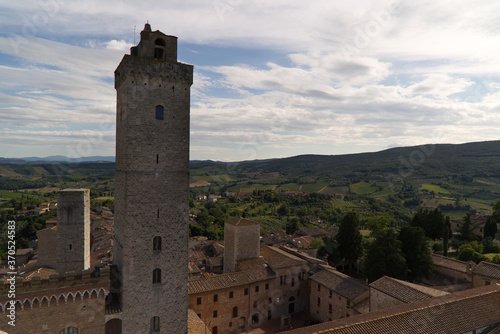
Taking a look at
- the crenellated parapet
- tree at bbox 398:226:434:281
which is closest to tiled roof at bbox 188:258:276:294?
tree at bbox 398:226:434:281

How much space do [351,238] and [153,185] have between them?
32.0 meters

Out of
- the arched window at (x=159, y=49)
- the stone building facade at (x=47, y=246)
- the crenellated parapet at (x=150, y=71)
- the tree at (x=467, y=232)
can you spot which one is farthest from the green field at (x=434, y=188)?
the stone building facade at (x=47, y=246)

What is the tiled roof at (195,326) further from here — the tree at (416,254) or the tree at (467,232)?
the tree at (467,232)

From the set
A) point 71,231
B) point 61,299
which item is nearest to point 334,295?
point 61,299

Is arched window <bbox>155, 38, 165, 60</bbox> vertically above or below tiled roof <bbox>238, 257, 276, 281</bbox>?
above

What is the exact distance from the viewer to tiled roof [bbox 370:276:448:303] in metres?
21.7

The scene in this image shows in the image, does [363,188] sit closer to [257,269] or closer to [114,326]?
[257,269]

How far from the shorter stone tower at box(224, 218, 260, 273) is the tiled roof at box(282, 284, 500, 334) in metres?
18.3

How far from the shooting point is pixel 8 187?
147 m

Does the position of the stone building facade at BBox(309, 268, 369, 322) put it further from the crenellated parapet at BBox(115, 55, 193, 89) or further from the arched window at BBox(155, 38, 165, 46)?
the arched window at BBox(155, 38, 165, 46)

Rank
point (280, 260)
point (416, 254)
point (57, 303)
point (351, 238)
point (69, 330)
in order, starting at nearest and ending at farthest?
point (57, 303), point (69, 330), point (416, 254), point (280, 260), point (351, 238)

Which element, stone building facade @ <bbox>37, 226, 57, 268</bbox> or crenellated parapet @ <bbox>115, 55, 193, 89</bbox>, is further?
stone building facade @ <bbox>37, 226, 57, 268</bbox>

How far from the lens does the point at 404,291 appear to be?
22.9 metres

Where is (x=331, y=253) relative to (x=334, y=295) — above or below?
above
